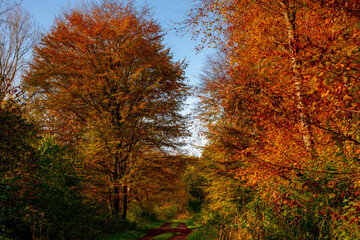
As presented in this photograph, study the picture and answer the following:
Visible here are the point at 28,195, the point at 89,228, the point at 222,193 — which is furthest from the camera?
the point at 222,193

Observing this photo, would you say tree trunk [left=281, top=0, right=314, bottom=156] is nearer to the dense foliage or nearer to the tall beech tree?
the dense foliage

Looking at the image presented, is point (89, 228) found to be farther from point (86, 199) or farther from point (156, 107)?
point (156, 107)

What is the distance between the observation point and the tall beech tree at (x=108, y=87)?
36.6ft

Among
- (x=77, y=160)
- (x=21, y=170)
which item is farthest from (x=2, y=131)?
(x=77, y=160)

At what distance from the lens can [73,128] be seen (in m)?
12.0

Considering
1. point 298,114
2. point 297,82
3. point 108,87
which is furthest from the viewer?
point 108,87

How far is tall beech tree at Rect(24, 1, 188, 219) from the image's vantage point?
1115cm

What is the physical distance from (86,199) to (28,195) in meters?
3.80

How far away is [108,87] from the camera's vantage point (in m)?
11.7

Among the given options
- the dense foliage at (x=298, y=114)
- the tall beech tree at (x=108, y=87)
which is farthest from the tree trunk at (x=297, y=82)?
the tall beech tree at (x=108, y=87)

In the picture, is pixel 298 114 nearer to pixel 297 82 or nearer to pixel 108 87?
pixel 297 82

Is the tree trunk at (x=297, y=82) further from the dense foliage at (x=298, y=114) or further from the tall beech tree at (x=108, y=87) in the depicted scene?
the tall beech tree at (x=108, y=87)

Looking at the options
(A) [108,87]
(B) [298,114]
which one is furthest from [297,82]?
(A) [108,87]

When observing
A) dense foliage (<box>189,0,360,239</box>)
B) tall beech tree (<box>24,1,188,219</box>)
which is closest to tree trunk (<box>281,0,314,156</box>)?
dense foliage (<box>189,0,360,239</box>)
